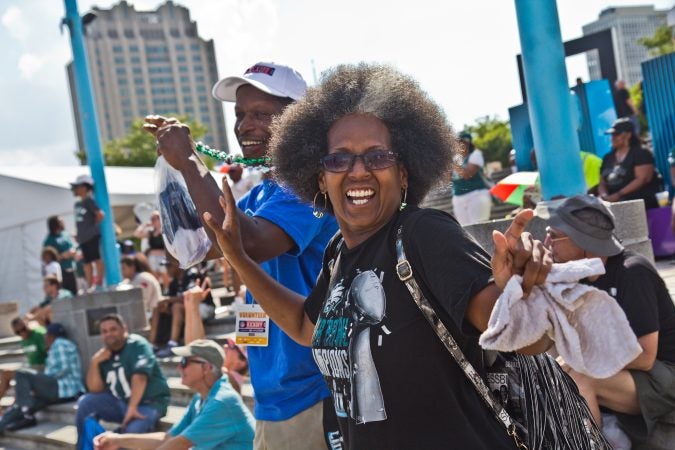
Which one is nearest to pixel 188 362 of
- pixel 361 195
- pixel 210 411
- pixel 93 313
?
pixel 210 411

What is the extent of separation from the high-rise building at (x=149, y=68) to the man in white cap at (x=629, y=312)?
142m

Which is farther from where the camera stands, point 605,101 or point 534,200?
point 605,101

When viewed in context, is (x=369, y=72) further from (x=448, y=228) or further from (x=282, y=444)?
(x=282, y=444)

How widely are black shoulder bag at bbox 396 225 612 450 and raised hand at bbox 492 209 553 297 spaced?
0.27 m

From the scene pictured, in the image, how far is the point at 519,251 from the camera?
148cm

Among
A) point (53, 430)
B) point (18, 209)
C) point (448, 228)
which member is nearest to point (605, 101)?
point (53, 430)

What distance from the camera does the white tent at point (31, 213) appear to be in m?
15.9

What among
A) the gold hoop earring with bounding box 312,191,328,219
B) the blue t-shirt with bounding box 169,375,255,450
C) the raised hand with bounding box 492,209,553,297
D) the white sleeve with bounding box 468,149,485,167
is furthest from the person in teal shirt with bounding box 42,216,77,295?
the raised hand with bounding box 492,209,553,297

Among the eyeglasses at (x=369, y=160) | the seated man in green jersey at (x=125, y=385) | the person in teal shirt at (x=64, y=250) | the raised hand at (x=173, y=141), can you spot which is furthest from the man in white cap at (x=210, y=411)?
the person in teal shirt at (x=64, y=250)

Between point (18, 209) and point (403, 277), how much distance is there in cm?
1613

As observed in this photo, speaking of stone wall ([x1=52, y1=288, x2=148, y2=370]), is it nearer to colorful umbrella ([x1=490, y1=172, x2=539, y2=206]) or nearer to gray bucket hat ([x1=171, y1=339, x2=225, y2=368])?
gray bucket hat ([x1=171, y1=339, x2=225, y2=368])

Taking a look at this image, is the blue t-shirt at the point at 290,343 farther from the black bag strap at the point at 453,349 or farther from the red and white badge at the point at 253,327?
the black bag strap at the point at 453,349

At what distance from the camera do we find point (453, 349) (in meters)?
1.73

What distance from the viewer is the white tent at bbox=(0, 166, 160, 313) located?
1593 cm
